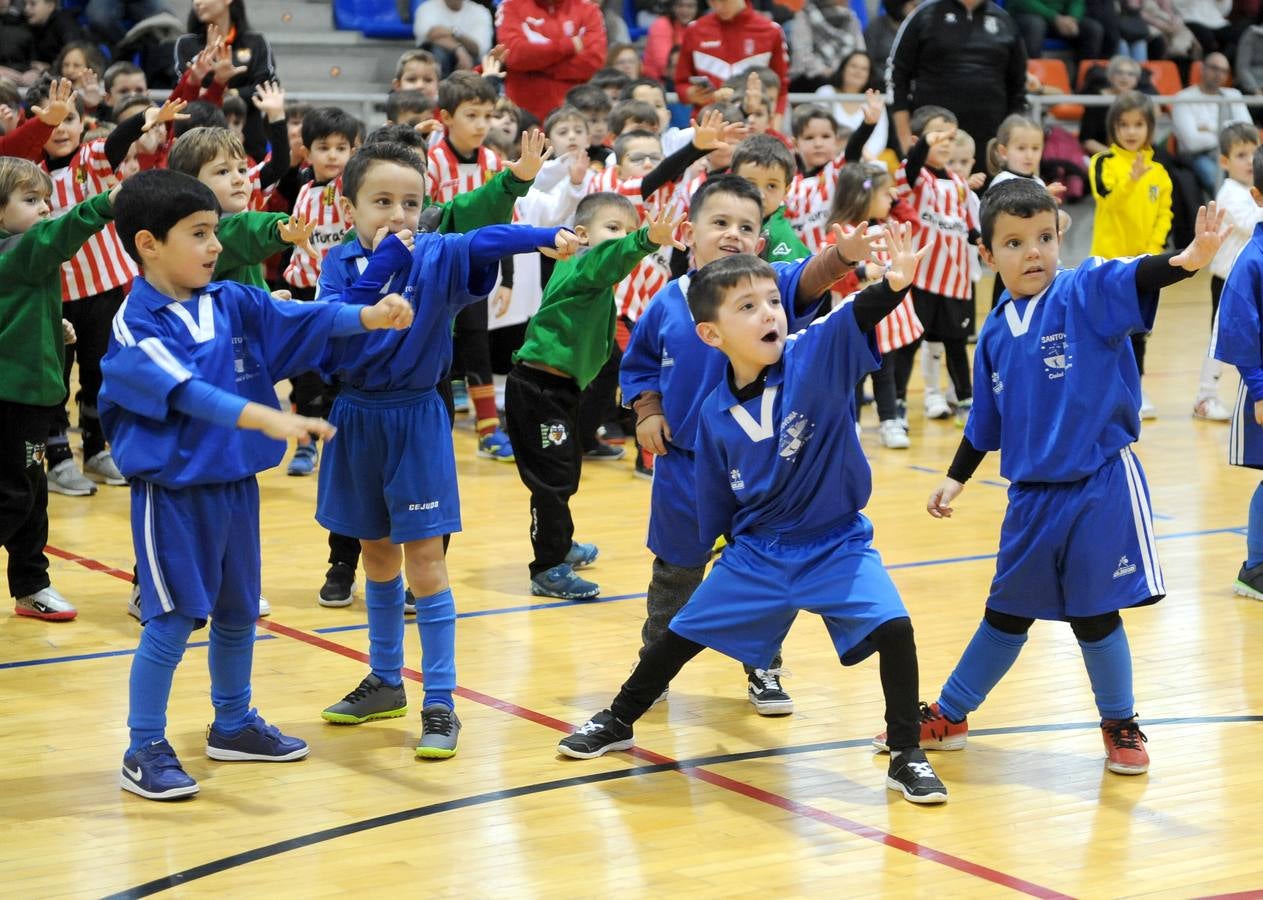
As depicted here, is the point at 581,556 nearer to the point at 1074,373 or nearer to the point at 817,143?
the point at 1074,373

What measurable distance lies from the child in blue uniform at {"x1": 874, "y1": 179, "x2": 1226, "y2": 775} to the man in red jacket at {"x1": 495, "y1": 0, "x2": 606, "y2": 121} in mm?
7603

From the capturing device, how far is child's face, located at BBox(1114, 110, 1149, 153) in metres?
10.5

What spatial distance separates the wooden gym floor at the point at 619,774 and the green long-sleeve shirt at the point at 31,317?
823mm

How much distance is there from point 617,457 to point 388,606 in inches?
171

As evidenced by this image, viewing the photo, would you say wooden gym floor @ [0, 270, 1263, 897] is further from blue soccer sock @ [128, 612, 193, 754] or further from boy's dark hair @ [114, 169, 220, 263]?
boy's dark hair @ [114, 169, 220, 263]

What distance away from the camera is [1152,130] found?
1061cm

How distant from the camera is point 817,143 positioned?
10.3 m

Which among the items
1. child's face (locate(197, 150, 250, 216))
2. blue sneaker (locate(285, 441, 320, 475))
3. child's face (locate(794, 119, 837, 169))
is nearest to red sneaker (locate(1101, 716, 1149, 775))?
child's face (locate(197, 150, 250, 216))

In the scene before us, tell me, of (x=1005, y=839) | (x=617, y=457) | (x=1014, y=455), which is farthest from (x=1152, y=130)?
A: (x=1005, y=839)

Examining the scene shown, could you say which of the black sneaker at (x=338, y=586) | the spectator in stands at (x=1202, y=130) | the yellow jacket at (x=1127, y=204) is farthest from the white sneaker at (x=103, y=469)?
the spectator in stands at (x=1202, y=130)

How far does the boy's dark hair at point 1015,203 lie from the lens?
4.62m

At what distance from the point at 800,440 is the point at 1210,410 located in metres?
6.64

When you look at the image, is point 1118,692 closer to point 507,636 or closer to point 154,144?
point 507,636

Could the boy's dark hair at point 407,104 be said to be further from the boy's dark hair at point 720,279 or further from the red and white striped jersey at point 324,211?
the boy's dark hair at point 720,279
